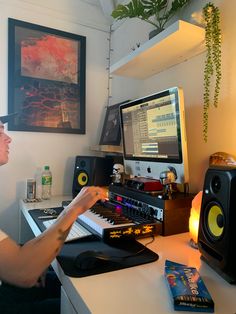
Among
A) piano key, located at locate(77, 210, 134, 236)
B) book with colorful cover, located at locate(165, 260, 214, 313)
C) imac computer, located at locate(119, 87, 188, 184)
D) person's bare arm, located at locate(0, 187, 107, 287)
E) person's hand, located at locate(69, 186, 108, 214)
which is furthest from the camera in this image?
imac computer, located at locate(119, 87, 188, 184)

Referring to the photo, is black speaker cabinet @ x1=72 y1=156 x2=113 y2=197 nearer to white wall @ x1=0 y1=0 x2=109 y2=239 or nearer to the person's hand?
white wall @ x1=0 y1=0 x2=109 y2=239

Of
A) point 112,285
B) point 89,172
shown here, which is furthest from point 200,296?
point 89,172

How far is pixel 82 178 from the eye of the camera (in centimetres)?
190

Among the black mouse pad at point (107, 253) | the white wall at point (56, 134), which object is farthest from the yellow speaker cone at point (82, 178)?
the black mouse pad at point (107, 253)

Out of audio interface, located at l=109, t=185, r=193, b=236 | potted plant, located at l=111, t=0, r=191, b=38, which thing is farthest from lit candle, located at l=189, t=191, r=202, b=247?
potted plant, located at l=111, t=0, r=191, b=38

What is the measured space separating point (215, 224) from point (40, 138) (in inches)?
60.8

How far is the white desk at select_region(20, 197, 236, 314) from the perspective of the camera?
546 millimetres

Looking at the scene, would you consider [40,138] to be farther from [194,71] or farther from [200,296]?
[200,296]

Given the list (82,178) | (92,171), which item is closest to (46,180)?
(82,178)

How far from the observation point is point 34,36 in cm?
191

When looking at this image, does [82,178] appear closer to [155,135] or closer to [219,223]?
[155,135]

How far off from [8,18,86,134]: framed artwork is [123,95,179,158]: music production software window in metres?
0.70

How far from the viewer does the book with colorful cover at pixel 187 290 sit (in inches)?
21.2

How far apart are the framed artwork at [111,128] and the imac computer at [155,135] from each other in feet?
1.07
